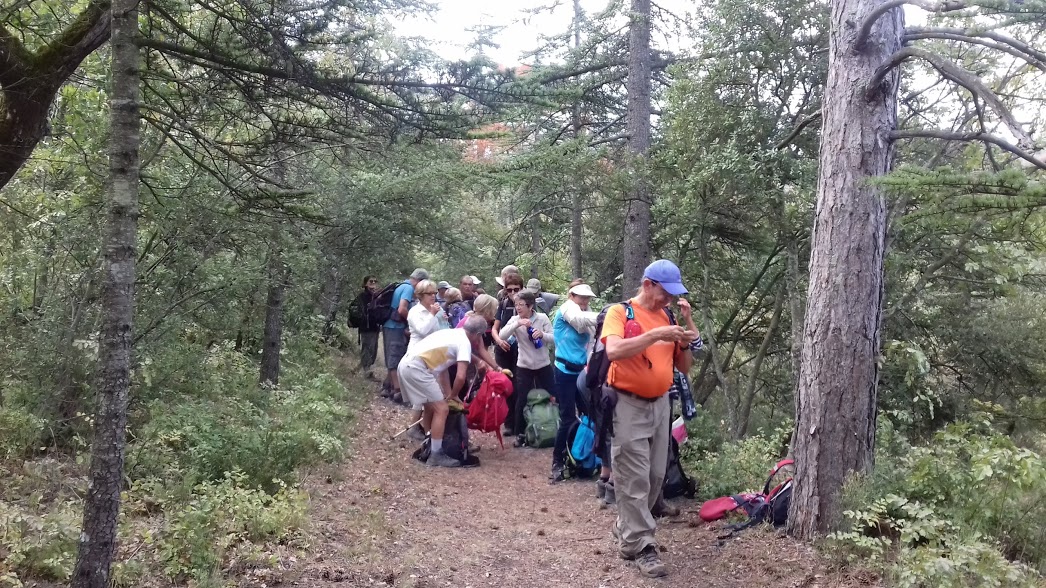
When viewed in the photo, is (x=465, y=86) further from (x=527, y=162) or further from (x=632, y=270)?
(x=632, y=270)

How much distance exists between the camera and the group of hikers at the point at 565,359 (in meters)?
5.07

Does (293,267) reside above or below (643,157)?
below

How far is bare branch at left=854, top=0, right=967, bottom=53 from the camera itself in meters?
3.77

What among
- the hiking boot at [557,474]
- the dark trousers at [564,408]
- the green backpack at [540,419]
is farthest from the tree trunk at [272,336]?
the hiking boot at [557,474]

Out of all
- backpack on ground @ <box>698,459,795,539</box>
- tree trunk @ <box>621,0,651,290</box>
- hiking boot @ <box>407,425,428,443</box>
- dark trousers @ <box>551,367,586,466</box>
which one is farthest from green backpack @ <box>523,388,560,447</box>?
backpack on ground @ <box>698,459,795,539</box>

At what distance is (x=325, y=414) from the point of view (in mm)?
7996

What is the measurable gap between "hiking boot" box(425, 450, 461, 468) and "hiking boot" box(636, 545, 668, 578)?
340cm

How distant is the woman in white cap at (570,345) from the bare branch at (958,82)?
3674 millimetres

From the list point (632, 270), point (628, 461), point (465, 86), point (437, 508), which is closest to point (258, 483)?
point (437, 508)

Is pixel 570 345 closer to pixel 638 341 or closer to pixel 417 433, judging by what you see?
pixel 417 433

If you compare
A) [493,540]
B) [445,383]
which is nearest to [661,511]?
[493,540]

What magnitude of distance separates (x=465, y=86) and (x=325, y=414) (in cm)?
453

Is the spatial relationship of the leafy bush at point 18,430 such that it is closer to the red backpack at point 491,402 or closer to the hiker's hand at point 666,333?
the red backpack at point 491,402

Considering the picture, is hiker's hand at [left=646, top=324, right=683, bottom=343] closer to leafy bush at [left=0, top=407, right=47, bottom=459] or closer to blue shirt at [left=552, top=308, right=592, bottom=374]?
blue shirt at [left=552, top=308, right=592, bottom=374]
